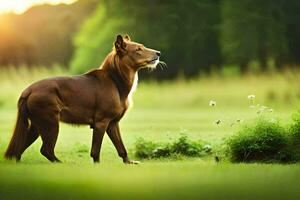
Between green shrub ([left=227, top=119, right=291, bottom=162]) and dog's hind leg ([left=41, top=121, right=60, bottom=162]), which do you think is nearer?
dog's hind leg ([left=41, top=121, right=60, bottom=162])

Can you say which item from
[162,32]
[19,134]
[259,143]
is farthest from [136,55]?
[162,32]

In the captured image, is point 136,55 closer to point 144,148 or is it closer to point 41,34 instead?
point 144,148

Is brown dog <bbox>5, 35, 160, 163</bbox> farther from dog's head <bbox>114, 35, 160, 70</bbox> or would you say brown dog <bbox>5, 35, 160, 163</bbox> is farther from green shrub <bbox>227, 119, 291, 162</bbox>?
green shrub <bbox>227, 119, 291, 162</bbox>

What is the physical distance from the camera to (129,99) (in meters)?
10.7

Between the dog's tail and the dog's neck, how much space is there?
4.25ft

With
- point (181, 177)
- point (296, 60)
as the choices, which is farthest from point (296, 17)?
point (181, 177)

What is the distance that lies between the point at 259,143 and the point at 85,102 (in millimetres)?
2397

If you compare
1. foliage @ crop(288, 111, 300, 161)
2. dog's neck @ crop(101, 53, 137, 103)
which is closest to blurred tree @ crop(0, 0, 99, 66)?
dog's neck @ crop(101, 53, 137, 103)

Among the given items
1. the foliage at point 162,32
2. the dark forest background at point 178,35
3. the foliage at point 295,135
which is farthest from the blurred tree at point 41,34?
the foliage at point 295,135

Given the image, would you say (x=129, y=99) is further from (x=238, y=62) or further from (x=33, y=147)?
(x=238, y=62)

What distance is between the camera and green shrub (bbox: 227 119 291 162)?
10.5m

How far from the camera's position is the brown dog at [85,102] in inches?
397

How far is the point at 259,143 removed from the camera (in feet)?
34.6

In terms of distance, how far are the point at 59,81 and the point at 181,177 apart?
2953 mm
